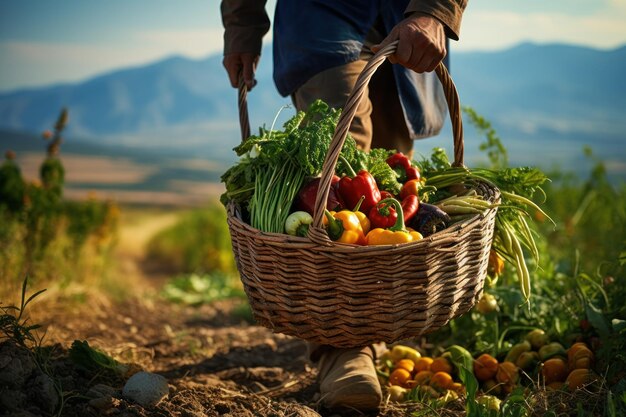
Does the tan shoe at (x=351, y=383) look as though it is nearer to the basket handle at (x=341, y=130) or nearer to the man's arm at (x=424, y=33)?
the basket handle at (x=341, y=130)

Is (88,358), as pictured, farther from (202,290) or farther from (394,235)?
(202,290)

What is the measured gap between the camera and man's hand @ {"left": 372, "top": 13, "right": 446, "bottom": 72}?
2.36 meters

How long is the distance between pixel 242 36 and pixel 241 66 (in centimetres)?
15

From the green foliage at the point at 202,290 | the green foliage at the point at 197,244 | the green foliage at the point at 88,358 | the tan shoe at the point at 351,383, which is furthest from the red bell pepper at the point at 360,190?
the green foliage at the point at 197,244

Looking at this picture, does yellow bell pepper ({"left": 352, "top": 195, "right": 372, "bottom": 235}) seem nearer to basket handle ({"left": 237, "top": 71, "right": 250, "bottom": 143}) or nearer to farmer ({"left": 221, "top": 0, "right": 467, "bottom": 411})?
farmer ({"left": 221, "top": 0, "right": 467, "bottom": 411})

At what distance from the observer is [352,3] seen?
10.1 ft

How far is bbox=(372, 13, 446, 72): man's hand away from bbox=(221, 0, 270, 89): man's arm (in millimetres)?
1078

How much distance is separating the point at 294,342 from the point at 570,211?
13.4 feet

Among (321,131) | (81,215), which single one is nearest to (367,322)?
(321,131)

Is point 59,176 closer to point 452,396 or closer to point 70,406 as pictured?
point 70,406

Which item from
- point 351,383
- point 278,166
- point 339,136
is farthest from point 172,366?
point 339,136

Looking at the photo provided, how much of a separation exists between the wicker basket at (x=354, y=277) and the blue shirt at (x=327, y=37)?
0.71 meters

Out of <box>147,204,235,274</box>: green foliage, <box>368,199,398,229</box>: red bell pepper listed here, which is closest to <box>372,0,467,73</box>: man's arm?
<box>368,199,398,229</box>: red bell pepper

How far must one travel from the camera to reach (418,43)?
2.37 m
